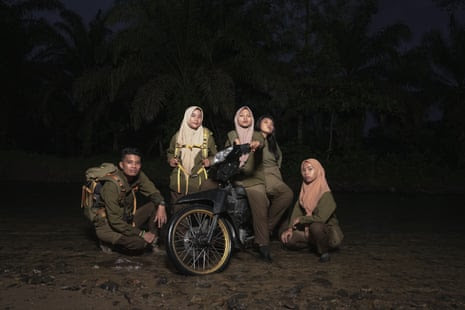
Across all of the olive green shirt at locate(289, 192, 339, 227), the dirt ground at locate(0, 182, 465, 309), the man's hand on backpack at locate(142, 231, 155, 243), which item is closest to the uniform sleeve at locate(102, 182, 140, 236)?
the man's hand on backpack at locate(142, 231, 155, 243)

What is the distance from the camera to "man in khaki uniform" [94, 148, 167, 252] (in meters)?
4.56

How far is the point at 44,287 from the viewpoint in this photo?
3.76m

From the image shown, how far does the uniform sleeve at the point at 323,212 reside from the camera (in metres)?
4.67

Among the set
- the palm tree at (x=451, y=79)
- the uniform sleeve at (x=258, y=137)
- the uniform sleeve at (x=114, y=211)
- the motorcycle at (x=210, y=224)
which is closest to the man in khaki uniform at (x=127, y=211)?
the uniform sleeve at (x=114, y=211)

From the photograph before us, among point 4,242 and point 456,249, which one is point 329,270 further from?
point 4,242

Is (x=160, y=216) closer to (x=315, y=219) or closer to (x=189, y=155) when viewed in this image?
(x=189, y=155)

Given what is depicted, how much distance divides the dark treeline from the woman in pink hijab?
8.55 metres

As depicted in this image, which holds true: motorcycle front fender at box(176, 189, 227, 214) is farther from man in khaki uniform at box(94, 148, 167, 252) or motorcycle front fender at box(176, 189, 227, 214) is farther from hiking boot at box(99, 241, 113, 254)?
hiking boot at box(99, 241, 113, 254)

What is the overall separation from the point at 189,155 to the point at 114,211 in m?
1.13

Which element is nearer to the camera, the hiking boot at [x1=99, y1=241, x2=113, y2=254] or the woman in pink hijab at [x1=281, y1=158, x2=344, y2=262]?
the woman in pink hijab at [x1=281, y1=158, x2=344, y2=262]

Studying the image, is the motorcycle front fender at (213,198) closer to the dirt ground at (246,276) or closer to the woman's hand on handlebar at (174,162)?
the dirt ground at (246,276)

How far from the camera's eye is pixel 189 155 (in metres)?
5.18

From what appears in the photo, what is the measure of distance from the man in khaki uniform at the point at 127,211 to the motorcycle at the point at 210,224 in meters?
0.50

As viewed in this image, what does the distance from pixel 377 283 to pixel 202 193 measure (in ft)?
6.08
